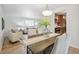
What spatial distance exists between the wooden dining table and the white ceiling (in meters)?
Answer: 0.32

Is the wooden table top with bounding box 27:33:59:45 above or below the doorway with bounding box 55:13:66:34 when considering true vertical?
below

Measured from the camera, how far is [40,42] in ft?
4.89

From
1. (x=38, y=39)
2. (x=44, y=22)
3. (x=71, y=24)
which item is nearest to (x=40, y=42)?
(x=38, y=39)

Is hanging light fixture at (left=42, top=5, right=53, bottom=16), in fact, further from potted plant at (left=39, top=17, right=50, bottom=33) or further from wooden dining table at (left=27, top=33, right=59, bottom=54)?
wooden dining table at (left=27, top=33, right=59, bottom=54)

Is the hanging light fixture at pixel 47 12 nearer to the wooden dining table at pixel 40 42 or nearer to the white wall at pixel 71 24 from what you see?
the white wall at pixel 71 24

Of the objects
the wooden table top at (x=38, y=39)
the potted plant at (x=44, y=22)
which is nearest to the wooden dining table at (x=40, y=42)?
the wooden table top at (x=38, y=39)

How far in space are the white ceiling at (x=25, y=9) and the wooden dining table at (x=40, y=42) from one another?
0.32 metres

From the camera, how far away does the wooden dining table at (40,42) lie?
1.46 meters

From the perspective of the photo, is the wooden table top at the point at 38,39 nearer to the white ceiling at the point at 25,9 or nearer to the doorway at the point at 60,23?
the doorway at the point at 60,23

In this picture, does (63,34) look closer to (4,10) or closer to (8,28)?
(8,28)

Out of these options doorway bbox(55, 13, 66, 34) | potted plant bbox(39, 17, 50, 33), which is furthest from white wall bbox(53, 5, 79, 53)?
potted plant bbox(39, 17, 50, 33)

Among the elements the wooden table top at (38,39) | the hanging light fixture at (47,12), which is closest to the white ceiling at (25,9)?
the hanging light fixture at (47,12)

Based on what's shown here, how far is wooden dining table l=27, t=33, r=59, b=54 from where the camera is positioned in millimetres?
1455

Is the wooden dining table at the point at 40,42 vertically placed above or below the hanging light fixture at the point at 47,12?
below
